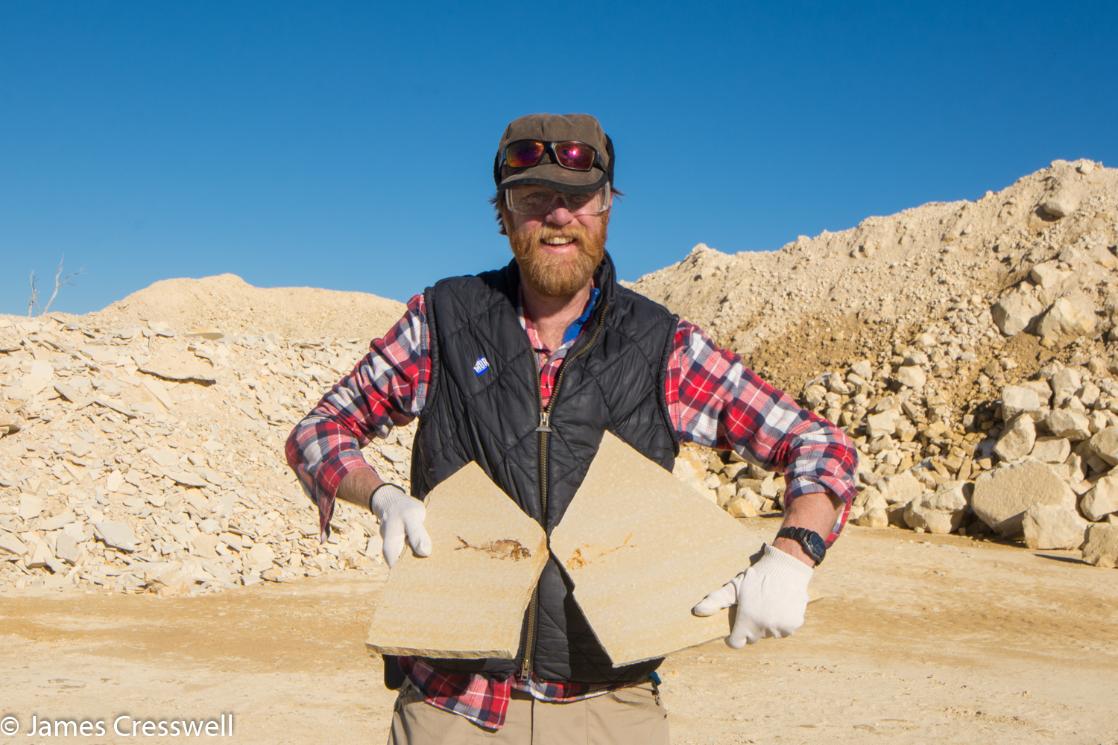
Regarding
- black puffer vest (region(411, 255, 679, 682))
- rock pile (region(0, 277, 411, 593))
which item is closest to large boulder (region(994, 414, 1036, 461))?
rock pile (region(0, 277, 411, 593))

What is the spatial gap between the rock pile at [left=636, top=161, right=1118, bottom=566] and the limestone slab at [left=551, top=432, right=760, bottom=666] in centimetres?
1058

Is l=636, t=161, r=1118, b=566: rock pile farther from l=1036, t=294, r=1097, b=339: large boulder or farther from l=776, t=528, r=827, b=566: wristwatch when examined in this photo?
l=776, t=528, r=827, b=566: wristwatch

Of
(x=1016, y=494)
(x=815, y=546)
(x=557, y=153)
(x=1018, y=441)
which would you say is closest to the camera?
(x=815, y=546)

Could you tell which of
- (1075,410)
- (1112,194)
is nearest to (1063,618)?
(1075,410)

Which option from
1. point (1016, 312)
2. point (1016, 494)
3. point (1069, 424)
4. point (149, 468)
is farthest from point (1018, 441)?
point (149, 468)

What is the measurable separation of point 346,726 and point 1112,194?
18.9 metres

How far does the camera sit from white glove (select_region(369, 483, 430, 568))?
216 centimetres

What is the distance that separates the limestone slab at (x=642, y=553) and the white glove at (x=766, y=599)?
4 cm

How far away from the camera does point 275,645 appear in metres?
7.88

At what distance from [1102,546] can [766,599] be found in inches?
421

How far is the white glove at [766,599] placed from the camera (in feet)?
6.44

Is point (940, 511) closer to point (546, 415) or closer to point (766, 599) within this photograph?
point (546, 415)

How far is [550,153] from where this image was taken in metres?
2.45

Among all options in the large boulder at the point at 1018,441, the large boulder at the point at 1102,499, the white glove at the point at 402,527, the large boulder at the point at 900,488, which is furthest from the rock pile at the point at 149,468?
the large boulder at the point at 1102,499
